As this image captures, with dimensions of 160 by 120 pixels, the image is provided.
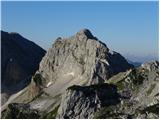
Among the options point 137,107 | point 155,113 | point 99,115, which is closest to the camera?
point 155,113

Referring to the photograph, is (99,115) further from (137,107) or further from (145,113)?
(145,113)

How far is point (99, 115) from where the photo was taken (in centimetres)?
18888

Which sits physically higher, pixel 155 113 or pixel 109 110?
pixel 155 113

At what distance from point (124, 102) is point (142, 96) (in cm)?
701

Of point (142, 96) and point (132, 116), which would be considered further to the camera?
point (142, 96)

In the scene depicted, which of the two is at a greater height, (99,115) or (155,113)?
(155,113)

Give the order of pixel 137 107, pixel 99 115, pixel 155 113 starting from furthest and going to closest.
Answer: pixel 99 115 < pixel 137 107 < pixel 155 113

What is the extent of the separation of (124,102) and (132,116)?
41.3 meters

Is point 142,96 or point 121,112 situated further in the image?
point 142,96

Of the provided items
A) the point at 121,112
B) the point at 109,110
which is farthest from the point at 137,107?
the point at 109,110

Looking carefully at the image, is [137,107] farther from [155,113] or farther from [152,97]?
[155,113]

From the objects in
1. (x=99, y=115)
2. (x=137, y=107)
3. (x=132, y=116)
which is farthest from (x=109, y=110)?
(x=132, y=116)

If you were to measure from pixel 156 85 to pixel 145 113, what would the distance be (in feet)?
144

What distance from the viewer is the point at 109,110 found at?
19325 cm
